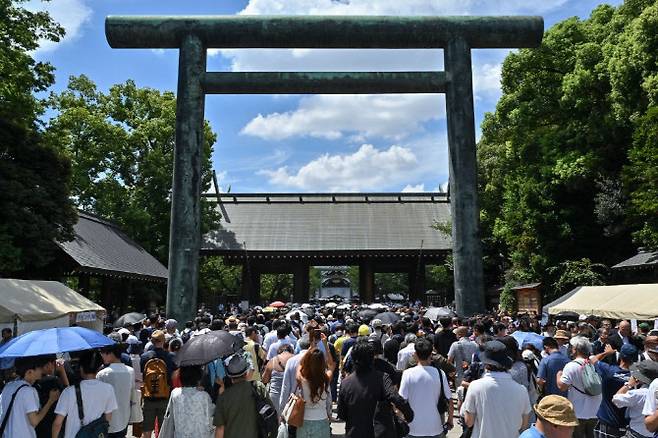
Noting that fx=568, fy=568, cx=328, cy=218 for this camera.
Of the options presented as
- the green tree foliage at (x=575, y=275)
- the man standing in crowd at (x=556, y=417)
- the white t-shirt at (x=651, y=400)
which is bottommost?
the white t-shirt at (x=651, y=400)

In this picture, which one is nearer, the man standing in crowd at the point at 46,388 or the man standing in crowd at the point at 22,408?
the man standing in crowd at the point at 22,408

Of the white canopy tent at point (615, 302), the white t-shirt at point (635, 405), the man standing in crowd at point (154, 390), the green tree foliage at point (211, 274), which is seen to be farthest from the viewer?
the green tree foliage at point (211, 274)

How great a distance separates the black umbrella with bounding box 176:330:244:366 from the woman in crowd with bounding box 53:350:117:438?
646 mm

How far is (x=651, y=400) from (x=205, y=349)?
11.6 ft

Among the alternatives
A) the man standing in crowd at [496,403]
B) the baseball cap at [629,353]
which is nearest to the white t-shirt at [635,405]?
the baseball cap at [629,353]

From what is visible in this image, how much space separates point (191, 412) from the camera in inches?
176

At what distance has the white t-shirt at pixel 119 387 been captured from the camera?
18.5 ft

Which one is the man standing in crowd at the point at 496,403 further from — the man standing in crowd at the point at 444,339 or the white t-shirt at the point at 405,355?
the man standing in crowd at the point at 444,339

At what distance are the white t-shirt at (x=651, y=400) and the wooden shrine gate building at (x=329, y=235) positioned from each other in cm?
2662

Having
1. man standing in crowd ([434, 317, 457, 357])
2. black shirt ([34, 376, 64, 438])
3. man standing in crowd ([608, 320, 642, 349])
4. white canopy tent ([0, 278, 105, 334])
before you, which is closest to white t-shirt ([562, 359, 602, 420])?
man standing in crowd ([608, 320, 642, 349])

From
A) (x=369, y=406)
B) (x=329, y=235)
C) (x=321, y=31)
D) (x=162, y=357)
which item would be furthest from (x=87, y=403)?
(x=329, y=235)

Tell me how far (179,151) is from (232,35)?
2.62 m

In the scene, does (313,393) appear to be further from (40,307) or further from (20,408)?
(40,307)

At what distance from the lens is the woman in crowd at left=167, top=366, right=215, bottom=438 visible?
4.45m
